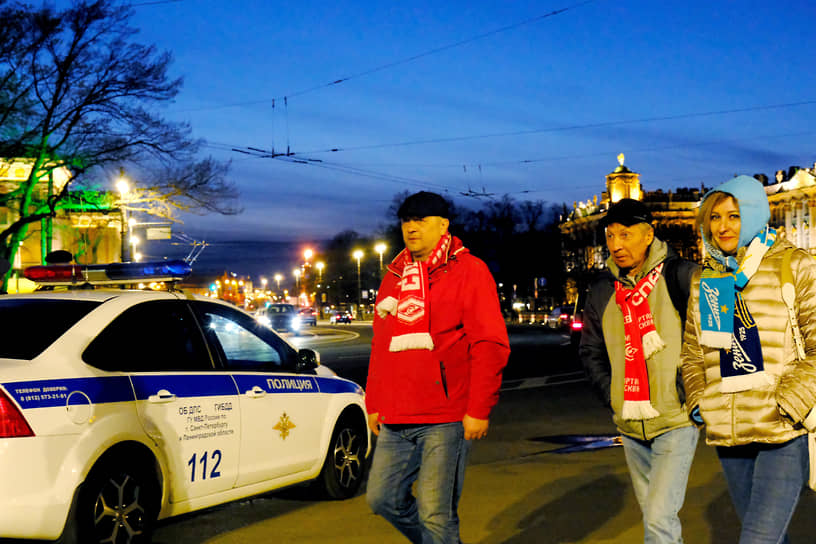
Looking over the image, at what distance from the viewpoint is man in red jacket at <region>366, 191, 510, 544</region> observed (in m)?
4.21

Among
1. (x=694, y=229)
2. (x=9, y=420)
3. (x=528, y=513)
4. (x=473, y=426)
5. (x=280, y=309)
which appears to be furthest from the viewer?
(x=694, y=229)

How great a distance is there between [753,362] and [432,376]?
1.35 meters

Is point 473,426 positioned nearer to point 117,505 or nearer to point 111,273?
point 117,505

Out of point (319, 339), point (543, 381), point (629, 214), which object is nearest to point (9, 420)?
point (629, 214)

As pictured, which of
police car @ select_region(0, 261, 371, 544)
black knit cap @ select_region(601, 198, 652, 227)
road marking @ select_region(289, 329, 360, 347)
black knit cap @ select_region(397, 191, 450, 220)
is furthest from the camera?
road marking @ select_region(289, 329, 360, 347)

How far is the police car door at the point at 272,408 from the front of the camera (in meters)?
6.30

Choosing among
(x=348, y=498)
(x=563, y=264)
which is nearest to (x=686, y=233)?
(x=563, y=264)

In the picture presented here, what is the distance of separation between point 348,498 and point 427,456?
10.8 ft

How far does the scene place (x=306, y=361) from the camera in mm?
7082

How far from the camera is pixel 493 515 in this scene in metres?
6.74

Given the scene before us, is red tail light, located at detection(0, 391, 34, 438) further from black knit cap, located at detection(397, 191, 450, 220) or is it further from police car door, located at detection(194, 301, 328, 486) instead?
black knit cap, located at detection(397, 191, 450, 220)

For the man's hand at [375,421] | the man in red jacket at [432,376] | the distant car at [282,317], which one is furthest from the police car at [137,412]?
the distant car at [282,317]

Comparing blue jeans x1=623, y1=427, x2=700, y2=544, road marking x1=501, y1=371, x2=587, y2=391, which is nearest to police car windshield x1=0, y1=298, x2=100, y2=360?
blue jeans x1=623, y1=427, x2=700, y2=544

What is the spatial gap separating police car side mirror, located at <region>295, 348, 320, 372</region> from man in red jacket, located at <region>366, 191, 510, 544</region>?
2.61 m
